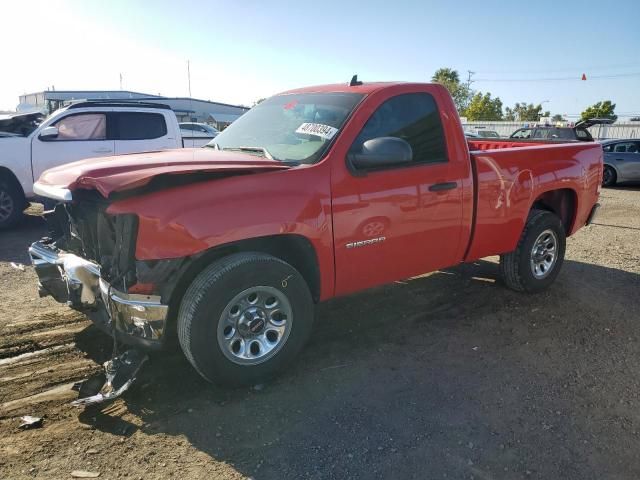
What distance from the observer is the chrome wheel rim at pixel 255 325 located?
309 centimetres

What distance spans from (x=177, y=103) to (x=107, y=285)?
51.8m

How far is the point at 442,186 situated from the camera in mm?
3936

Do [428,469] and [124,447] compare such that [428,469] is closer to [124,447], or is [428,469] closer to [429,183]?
[124,447]

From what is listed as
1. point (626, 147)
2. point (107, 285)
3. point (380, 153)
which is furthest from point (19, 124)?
point (626, 147)

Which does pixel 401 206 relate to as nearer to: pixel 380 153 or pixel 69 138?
pixel 380 153

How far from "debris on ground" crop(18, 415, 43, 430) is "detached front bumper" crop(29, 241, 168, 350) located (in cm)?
63

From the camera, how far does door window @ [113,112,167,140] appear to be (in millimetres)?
8836

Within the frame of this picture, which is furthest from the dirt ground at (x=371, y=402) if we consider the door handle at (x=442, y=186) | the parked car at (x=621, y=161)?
the parked car at (x=621, y=161)

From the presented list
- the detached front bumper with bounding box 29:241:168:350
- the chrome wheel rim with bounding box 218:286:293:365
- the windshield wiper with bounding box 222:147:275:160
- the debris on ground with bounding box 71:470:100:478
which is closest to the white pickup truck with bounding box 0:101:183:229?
the windshield wiper with bounding box 222:147:275:160

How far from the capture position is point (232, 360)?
10.2ft

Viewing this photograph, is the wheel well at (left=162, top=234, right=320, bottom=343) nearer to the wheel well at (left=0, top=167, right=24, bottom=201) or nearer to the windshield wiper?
the windshield wiper

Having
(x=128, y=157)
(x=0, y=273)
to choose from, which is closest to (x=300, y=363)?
(x=128, y=157)

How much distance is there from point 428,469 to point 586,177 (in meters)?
4.05

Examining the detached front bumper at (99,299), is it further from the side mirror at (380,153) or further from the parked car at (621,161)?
the parked car at (621,161)
